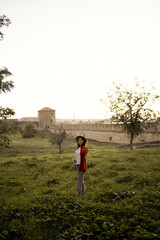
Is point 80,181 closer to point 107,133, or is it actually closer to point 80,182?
point 80,182

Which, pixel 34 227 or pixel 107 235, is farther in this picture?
pixel 34 227

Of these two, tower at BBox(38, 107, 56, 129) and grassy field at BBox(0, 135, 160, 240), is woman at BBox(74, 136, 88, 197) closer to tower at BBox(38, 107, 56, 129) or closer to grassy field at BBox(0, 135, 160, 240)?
grassy field at BBox(0, 135, 160, 240)

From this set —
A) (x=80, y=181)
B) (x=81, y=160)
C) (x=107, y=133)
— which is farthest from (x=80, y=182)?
(x=107, y=133)

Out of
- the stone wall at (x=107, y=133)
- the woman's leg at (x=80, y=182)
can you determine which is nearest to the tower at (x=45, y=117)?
the stone wall at (x=107, y=133)

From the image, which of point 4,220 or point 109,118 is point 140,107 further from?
point 4,220

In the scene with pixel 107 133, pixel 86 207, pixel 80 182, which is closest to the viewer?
pixel 86 207

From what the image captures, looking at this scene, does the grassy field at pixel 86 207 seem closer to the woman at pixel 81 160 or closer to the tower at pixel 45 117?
the woman at pixel 81 160

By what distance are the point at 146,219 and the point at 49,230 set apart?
2.36m

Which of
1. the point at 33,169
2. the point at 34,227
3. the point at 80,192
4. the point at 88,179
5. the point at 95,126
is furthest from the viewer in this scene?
the point at 95,126

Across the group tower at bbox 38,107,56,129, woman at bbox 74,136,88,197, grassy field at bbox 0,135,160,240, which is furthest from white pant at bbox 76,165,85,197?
tower at bbox 38,107,56,129

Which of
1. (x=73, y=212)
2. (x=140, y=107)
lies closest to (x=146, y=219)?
(x=73, y=212)

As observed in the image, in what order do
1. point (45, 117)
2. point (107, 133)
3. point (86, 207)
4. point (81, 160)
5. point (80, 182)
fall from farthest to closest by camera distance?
point (45, 117)
point (107, 133)
point (80, 182)
point (81, 160)
point (86, 207)

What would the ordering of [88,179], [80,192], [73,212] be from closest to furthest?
1. [73,212]
2. [80,192]
3. [88,179]

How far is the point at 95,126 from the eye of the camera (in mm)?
47938
